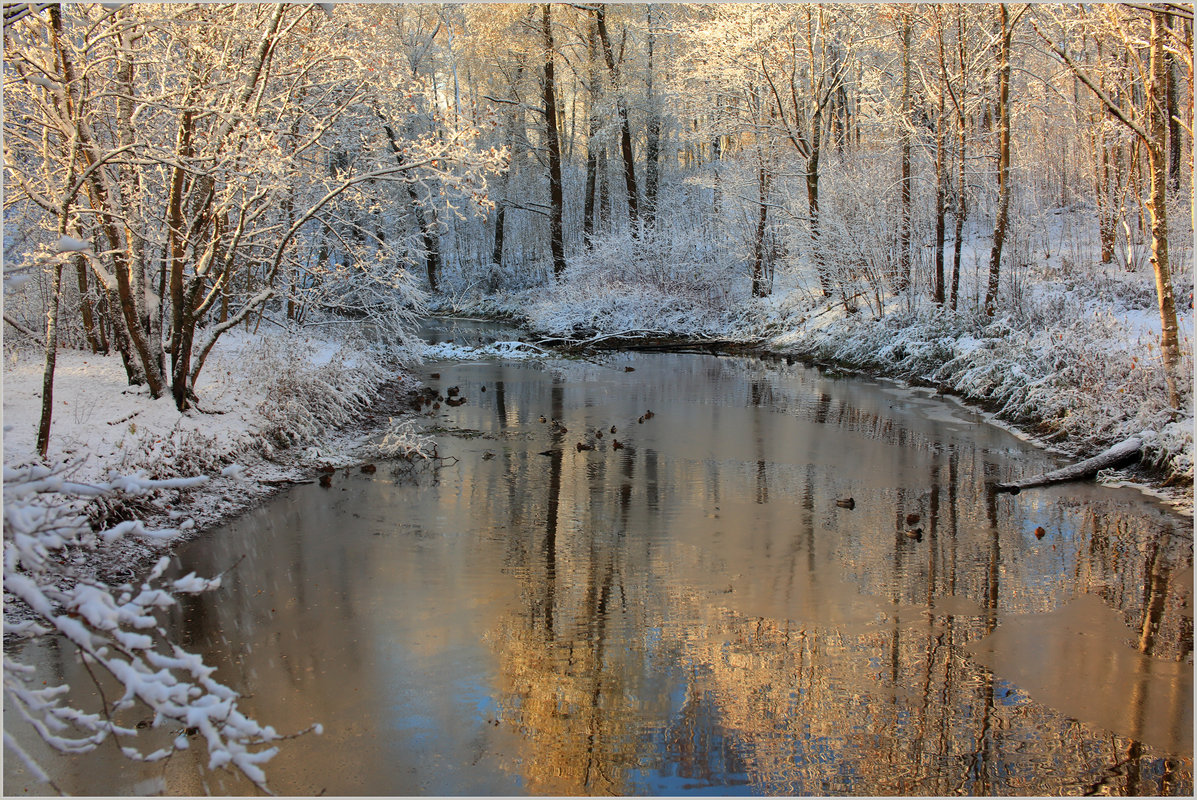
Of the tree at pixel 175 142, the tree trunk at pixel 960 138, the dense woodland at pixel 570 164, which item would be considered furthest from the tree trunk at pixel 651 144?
the tree at pixel 175 142

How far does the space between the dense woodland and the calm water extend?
9.25 feet

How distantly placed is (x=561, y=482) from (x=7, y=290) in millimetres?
7059

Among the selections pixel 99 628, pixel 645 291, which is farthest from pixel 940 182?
pixel 99 628

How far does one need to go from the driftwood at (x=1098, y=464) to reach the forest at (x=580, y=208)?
0.24 metres

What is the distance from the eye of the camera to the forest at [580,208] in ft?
28.2

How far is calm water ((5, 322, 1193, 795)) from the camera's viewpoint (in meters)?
4.41

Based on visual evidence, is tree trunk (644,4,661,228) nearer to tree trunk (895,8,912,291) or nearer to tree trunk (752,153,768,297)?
tree trunk (752,153,768,297)

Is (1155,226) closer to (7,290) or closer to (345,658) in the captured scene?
(345,658)

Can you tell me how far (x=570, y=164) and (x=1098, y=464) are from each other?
3336 centimetres

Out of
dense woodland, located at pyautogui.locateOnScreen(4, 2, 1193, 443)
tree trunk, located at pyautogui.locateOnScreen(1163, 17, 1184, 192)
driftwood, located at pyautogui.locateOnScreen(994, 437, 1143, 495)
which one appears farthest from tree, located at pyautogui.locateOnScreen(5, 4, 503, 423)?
tree trunk, located at pyautogui.locateOnScreen(1163, 17, 1184, 192)

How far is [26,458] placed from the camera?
723 cm

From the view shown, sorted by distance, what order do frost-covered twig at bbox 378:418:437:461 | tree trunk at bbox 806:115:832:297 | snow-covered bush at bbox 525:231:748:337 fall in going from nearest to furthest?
1. frost-covered twig at bbox 378:418:437:461
2. tree trunk at bbox 806:115:832:297
3. snow-covered bush at bbox 525:231:748:337

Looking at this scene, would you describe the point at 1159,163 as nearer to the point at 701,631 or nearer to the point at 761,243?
the point at 701,631

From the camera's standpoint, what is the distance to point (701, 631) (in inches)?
235
